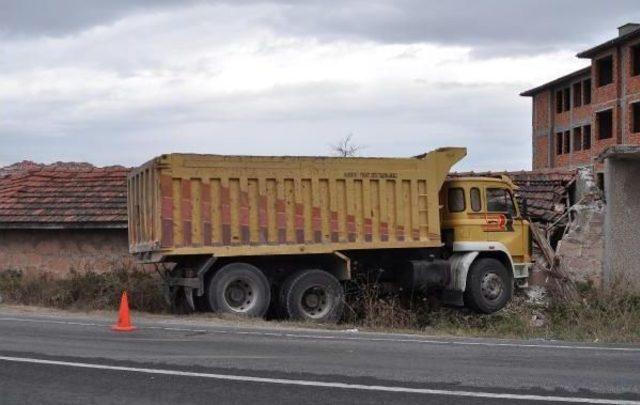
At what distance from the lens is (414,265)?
1591 centimetres

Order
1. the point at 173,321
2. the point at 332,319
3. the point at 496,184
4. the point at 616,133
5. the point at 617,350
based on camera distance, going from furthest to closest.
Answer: the point at 616,133
the point at 496,184
the point at 332,319
the point at 173,321
the point at 617,350

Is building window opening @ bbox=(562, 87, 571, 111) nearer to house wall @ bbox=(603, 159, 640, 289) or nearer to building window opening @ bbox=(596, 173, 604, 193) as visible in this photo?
building window opening @ bbox=(596, 173, 604, 193)

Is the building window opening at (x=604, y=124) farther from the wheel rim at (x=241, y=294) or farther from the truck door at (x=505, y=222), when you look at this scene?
the wheel rim at (x=241, y=294)

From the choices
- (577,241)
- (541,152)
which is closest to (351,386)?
(577,241)

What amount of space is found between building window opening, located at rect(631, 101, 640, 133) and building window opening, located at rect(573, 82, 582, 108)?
375 inches

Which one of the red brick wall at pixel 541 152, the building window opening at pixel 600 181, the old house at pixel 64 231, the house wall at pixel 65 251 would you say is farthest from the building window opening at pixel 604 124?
the house wall at pixel 65 251

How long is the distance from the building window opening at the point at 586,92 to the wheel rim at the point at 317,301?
43083 mm

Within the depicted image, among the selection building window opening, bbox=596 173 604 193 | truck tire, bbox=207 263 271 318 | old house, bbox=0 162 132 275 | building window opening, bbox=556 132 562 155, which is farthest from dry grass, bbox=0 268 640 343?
building window opening, bbox=556 132 562 155

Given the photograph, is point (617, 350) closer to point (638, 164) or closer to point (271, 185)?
point (271, 185)

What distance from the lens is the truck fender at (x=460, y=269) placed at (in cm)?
1611

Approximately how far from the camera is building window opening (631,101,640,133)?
4574 centimetres

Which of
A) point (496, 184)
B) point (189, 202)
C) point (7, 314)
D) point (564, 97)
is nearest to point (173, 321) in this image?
point (189, 202)

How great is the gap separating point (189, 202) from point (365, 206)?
331 centimetres

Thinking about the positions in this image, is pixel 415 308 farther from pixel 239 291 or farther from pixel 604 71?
pixel 604 71
